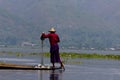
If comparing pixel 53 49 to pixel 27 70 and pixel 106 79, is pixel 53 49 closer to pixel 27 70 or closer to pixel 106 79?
pixel 27 70

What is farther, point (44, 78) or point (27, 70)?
point (27, 70)

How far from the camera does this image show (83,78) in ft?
88.8

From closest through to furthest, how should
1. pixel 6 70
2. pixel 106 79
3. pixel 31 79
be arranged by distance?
pixel 31 79 < pixel 106 79 < pixel 6 70

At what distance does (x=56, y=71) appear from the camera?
103 ft

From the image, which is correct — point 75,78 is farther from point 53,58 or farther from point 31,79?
point 53,58

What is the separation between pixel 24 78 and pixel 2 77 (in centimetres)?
108

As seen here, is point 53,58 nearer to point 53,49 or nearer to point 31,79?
point 53,49

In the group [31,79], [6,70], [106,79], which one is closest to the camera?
[31,79]

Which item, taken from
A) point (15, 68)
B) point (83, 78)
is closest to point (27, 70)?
point (15, 68)

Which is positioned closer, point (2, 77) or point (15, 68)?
point (2, 77)

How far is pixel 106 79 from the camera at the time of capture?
A: 27.0 metres

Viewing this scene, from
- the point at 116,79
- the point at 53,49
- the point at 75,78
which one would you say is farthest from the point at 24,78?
the point at 53,49

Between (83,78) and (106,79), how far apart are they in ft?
3.65

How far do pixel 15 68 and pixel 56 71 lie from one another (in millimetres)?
2380
